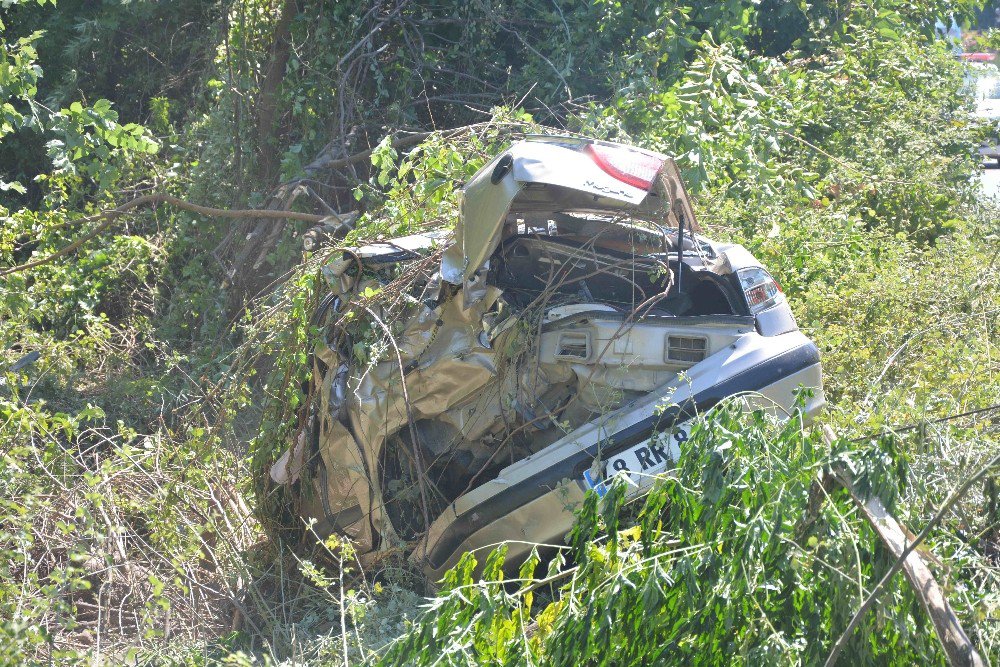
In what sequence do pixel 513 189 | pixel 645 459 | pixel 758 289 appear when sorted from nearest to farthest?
pixel 645 459
pixel 513 189
pixel 758 289

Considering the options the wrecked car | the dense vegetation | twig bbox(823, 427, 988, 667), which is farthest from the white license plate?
twig bbox(823, 427, 988, 667)

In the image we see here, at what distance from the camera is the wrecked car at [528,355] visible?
14.1 feet

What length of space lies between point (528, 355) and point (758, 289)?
1.07 m

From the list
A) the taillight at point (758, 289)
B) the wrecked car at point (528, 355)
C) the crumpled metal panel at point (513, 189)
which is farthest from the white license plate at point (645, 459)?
the crumpled metal panel at point (513, 189)

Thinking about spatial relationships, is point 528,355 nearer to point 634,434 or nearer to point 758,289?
point 634,434

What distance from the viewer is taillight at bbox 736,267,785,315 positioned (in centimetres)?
453

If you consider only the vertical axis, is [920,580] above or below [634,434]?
above

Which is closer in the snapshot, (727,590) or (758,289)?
(727,590)

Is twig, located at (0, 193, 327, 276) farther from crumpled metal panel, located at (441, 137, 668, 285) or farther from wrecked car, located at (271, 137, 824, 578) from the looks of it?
crumpled metal panel, located at (441, 137, 668, 285)

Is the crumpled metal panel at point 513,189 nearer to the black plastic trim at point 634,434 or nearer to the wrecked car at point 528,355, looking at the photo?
the wrecked car at point 528,355

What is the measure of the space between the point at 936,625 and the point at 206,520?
382cm

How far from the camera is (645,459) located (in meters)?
4.25

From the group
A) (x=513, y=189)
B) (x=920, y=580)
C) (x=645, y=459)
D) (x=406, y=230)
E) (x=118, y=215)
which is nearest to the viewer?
(x=920, y=580)

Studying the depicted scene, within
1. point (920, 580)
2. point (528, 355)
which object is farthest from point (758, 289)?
point (920, 580)
